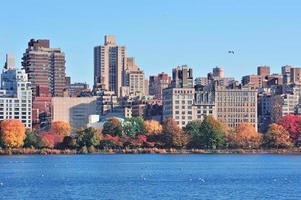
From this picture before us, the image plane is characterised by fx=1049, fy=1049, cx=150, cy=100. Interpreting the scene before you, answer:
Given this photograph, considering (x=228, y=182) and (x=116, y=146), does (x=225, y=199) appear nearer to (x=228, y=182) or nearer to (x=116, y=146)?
(x=228, y=182)

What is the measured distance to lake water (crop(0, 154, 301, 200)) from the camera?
289ft

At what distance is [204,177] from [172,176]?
3511 millimetres

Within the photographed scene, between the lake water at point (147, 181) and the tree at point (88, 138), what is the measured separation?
49654 millimetres

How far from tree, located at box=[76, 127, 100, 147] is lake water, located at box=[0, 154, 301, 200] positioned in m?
49.7

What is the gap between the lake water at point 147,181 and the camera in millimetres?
87938

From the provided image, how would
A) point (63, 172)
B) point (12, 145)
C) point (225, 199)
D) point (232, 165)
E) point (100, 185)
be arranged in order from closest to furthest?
1. point (225, 199)
2. point (100, 185)
3. point (63, 172)
4. point (232, 165)
5. point (12, 145)

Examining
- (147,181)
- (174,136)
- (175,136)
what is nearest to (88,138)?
(174,136)

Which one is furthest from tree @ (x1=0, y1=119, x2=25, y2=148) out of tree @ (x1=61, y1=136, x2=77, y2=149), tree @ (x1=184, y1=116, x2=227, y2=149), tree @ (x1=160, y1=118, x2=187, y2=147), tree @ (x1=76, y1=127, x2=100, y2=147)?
tree @ (x1=184, y1=116, x2=227, y2=149)

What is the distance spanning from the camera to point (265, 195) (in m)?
87.9

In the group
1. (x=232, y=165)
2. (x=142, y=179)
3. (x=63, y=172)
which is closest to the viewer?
(x=142, y=179)

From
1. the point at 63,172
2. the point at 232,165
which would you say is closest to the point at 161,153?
the point at 232,165

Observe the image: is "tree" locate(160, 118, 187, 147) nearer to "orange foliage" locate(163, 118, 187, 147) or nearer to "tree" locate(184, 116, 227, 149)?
"orange foliage" locate(163, 118, 187, 147)

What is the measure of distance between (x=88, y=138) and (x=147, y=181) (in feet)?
292

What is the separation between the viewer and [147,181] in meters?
104
